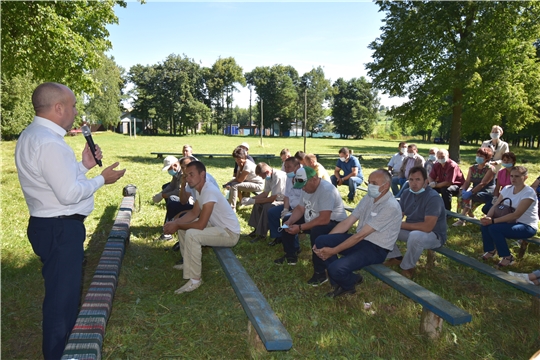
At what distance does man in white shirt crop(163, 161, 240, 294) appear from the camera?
4.62 meters

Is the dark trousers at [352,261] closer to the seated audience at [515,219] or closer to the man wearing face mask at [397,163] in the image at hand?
the seated audience at [515,219]

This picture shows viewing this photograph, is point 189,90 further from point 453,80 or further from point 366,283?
point 366,283

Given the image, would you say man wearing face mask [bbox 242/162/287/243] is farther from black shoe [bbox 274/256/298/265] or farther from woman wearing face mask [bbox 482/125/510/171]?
woman wearing face mask [bbox 482/125/510/171]

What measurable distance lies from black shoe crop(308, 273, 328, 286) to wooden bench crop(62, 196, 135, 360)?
2.35 m

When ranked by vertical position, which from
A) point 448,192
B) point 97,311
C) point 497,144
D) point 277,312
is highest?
point 497,144

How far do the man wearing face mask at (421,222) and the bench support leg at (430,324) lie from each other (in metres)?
1.40

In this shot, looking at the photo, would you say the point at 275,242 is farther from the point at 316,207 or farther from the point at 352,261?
the point at 352,261

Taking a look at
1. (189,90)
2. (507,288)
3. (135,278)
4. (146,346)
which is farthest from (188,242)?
(189,90)

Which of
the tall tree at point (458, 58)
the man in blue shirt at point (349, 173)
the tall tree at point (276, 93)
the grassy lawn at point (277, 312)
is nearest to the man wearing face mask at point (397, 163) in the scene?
the man in blue shirt at point (349, 173)

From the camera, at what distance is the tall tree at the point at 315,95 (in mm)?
76688

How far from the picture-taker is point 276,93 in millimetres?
77250

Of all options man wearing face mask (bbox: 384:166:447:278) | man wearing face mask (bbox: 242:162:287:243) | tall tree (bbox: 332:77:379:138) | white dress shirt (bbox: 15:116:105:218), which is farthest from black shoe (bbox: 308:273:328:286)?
tall tree (bbox: 332:77:379:138)

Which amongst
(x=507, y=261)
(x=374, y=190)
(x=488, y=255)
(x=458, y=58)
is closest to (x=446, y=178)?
(x=488, y=255)

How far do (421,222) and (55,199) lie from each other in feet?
13.9
